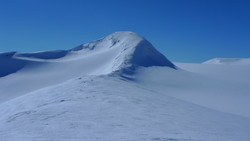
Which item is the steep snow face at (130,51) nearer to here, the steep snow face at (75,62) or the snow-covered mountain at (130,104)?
the steep snow face at (75,62)

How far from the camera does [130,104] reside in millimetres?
9664

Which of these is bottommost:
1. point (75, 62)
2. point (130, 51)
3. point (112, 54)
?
point (75, 62)

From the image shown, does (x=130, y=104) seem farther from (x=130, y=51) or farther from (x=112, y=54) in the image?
(x=112, y=54)

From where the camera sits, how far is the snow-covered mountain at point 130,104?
21.2 feet

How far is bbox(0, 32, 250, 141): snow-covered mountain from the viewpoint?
21.2 feet

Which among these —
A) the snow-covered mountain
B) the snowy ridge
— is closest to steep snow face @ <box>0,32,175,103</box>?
the snowy ridge

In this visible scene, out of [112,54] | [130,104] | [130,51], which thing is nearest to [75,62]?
[112,54]

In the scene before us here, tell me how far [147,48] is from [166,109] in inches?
642

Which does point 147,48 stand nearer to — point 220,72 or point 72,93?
point 220,72

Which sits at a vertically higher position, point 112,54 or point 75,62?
point 112,54

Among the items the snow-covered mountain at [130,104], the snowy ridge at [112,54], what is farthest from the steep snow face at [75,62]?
the snow-covered mountain at [130,104]

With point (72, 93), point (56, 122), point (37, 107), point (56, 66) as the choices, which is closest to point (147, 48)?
point (56, 66)

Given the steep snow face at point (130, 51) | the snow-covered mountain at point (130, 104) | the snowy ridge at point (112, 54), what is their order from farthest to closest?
1. the snowy ridge at point (112, 54)
2. the steep snow face at point (130, 51)
3. the snow-covered mountain at point (130, 104)

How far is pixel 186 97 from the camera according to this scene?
51.4 ft
